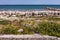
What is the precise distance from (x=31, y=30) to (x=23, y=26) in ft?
5.55

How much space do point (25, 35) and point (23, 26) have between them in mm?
3040

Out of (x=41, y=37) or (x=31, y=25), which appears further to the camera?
(x=31, y=25)

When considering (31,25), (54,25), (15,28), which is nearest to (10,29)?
(15,28)

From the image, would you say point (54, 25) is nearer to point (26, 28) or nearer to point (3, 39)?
point (26, 28)

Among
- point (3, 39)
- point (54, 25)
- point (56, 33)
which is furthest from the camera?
point (54, 25)

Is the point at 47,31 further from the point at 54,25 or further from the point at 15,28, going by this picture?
the point at 15,28

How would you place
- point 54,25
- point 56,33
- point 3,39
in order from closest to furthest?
point 3,39 < point 56,33 < point 54,25

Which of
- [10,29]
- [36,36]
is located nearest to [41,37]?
[36,36]

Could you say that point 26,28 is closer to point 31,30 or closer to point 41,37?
point 31,30

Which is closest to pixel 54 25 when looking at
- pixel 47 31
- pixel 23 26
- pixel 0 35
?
pixel 47 31

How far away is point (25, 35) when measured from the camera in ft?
64.9

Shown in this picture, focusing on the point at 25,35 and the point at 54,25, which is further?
the point at 54,25

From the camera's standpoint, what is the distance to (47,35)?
19812mm

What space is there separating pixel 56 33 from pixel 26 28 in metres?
2.81
